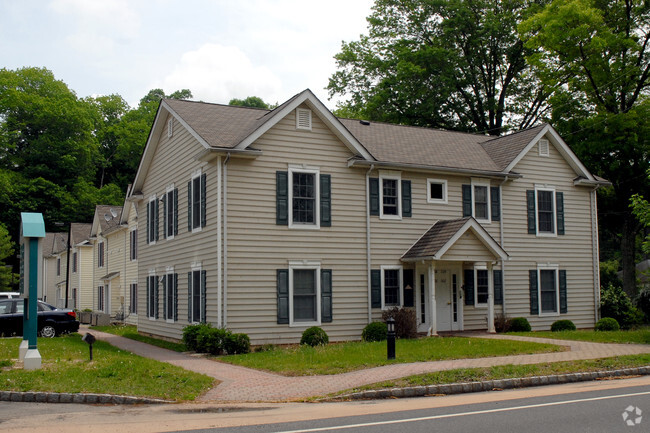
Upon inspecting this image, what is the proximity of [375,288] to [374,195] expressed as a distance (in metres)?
3.18

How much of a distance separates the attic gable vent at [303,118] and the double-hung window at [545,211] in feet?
32.2

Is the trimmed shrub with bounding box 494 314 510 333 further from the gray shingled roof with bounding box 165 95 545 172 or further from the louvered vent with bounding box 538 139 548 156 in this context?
the louvered vent with bounding box 538 139 548 156

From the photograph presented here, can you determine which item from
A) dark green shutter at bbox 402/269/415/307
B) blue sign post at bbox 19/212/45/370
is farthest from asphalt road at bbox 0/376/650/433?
dark green shutter at bbox 402/269/415/307

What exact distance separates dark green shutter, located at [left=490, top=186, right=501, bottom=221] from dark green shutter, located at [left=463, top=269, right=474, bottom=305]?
2414mm

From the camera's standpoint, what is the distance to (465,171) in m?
23.9

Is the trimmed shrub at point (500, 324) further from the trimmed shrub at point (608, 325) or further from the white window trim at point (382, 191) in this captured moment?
the white window trim at point (382, 191)

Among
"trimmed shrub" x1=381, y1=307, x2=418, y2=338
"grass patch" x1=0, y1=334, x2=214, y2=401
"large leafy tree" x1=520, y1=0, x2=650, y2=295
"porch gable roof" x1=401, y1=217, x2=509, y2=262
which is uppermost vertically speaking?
"large leafy tree" x1=520, y1=0, x2=650, y2=295

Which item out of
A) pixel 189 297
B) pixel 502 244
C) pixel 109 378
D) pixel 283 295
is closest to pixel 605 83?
pixel 502 244

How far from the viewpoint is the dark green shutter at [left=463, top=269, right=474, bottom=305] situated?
23.8 metres

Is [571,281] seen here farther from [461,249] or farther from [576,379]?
[576,379]

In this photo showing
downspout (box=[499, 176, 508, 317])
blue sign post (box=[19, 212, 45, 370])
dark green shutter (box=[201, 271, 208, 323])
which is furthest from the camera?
downspout (box=[499, 176, 508, 317])

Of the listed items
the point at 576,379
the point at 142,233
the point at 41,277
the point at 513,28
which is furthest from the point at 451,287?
the point at 41,277

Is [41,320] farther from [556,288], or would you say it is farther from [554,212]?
[554,212]

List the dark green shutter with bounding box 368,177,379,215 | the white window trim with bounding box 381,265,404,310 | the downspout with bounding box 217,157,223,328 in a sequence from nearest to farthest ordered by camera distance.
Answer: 1. the downspout with bounding box 217,157,223,328
2. the white window trim with bounding box 381,265,404,310
3. the dark green shutter with bounding box 368,177,379,215
